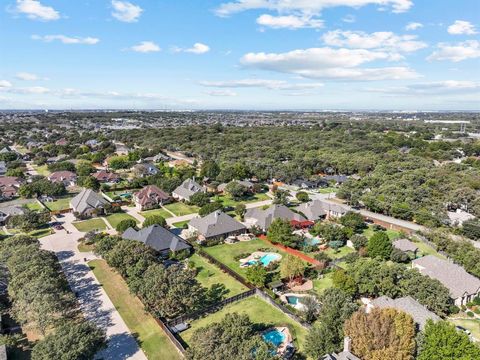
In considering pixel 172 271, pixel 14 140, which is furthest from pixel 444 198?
pixel 14 140

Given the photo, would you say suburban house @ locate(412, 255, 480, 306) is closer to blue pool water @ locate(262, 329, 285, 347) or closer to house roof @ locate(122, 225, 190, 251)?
blue pool water @ locate(262, 329, 285, 347)

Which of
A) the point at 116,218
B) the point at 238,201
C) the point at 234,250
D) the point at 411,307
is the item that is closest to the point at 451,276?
the point at 411,307

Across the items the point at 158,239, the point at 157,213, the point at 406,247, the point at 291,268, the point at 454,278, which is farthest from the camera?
the point at 157,213

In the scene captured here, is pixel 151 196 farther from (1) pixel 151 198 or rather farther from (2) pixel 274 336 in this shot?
(2) pixel 274 336

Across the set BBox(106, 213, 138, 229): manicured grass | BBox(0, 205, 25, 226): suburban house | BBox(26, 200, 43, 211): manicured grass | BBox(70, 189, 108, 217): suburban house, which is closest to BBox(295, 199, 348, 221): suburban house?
BBox(106, 213, 138, 229): manicured grass

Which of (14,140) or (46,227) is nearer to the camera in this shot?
(46,227)

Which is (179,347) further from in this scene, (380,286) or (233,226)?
(233,226)

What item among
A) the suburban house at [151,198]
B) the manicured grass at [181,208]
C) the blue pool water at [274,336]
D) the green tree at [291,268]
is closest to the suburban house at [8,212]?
the suburban house at [151,198]
